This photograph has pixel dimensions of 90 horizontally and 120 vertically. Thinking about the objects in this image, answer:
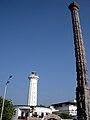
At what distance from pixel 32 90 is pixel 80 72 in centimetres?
4748

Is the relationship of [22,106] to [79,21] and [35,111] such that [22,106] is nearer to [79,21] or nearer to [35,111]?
[35,111]

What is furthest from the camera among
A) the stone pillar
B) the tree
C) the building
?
the building

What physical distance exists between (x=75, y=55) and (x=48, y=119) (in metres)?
29.8

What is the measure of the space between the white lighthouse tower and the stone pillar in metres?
44.3

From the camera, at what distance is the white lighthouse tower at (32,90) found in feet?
227

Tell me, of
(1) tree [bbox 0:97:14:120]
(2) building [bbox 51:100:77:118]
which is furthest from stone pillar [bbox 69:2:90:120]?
(2) building [bbox 51:100:77:118]

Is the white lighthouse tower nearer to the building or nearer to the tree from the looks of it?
the building

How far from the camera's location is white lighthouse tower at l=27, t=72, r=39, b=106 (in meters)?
69.2

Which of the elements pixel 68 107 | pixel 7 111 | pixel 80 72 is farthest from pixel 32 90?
pixel 80 72

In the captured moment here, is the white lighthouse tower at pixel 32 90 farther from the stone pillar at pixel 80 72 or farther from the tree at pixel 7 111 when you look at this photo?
the stone pillar at pixel 80 72

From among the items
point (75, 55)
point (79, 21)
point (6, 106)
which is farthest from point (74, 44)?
point (6, 106)

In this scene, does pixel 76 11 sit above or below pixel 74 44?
above

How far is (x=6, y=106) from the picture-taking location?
44750 millimetres

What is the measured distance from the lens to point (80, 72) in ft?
83.6
